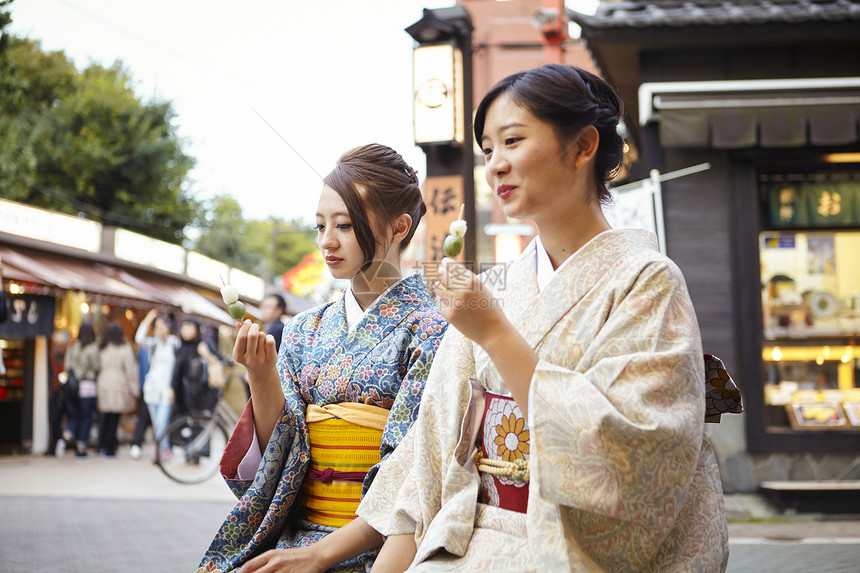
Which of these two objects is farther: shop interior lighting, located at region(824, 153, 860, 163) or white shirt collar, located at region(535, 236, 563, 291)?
shop interior lighting, located at region(824, 153, 860, 163)

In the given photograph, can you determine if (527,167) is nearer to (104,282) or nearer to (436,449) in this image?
(436,449)

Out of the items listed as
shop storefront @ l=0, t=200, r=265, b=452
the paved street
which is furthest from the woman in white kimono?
shop storefront @ l=0, t=200, r=265, b=452

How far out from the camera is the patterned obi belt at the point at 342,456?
219cm

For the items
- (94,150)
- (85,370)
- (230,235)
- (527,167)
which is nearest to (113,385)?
(85,370)

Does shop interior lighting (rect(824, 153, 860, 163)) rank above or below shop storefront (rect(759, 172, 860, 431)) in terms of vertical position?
above

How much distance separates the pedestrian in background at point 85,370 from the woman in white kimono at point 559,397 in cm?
898

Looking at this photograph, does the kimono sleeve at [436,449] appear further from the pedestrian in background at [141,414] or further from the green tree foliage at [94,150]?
the green tree foliage at [94,150]

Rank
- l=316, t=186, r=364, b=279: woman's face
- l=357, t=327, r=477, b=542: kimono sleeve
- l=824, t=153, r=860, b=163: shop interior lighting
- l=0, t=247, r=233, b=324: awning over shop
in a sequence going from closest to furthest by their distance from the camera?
l=357, t=327, r=477, b=542: kimono sleeve
l=316, t=186, r=364, b=279: woman's face
l=824, t=153, r=860, b=163: shop interior lighting
l=0, t=247, r=233, b=324: awning over shop

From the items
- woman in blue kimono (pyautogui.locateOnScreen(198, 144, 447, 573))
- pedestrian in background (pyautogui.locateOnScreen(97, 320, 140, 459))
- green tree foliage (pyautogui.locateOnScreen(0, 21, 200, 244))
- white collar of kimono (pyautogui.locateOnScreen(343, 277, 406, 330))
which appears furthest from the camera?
green tree foliage (pyautogui.locateOnScreen(0, 21, 200, 244))

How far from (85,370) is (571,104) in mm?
9644

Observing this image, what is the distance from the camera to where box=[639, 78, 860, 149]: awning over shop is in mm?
6160

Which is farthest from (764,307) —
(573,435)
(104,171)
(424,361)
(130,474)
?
(104,171)

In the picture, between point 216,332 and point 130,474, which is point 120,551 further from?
point 216,332

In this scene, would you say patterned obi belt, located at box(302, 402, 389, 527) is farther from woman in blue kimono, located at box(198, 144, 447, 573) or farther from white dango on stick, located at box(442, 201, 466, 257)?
white dango on stick, located at box(442, 201, 466, 257)
